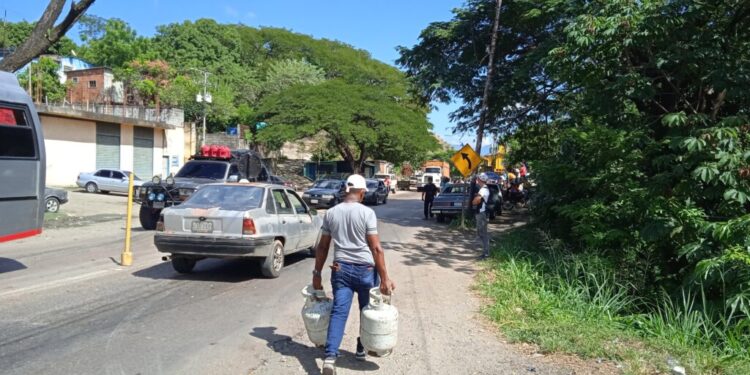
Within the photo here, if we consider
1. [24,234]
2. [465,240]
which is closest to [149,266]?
[24,234]

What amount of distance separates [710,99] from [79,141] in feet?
103

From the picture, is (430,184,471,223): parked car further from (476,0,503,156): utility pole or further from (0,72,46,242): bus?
(0,72,46,242): bus

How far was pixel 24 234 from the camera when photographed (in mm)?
8594

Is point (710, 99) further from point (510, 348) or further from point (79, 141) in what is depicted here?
point (79, 141)

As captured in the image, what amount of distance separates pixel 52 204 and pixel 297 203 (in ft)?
42.0

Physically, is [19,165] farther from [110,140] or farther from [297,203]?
[110,140]

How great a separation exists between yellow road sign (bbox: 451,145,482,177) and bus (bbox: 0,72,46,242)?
1225 centimetres

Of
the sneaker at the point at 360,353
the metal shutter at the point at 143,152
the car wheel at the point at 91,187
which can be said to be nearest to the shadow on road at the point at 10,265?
the sneaker at the point at 360,353

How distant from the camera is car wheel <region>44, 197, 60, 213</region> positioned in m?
18.9

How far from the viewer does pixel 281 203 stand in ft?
31.8

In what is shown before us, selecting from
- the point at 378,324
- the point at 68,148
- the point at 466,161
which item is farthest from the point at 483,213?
the point at 68,148

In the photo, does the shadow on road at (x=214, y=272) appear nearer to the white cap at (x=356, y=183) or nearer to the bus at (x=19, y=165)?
the bus at (x=19, y=165)

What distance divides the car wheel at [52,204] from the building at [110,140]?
1198cm

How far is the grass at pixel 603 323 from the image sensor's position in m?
5.46
